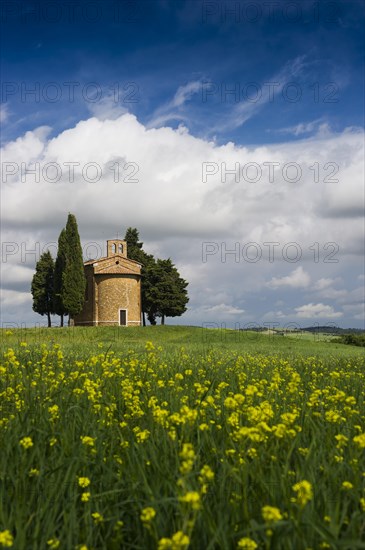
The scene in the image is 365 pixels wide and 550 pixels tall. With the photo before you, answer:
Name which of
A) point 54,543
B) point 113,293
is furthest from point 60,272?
point 54,543

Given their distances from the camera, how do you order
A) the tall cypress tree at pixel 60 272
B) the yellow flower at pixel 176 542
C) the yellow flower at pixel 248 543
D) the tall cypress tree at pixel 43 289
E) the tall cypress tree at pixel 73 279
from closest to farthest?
1. the yellow flower at pixel 176 542
2. the yellow flower at pixel 248 543
3. the tall cypress tree at pixel 73 279
4. the tall cypress tree at pixel 60 272
5. the tall cypress tree at pixel 43 289

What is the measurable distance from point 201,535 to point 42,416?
2.57 meters

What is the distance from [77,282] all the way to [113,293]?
433 centimetres

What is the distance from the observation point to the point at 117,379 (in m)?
8.20

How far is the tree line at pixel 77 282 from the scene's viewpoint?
56.9m

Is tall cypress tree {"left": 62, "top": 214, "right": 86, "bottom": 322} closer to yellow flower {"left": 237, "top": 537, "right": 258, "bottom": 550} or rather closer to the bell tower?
the bell tower

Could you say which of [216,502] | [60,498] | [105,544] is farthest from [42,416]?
[216,502]

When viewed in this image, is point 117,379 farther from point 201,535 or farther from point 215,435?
point 201,535

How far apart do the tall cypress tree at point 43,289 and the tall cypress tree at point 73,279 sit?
13361 mm

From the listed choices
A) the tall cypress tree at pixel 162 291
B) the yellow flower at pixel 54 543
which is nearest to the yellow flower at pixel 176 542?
the yellow flower at pixel 54 543

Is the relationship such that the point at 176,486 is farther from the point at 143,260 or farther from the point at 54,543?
the point at 143,260

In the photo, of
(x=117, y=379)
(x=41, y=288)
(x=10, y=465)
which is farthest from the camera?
(x=41, y=288)

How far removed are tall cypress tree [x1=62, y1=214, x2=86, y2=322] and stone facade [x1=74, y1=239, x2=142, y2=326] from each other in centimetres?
162

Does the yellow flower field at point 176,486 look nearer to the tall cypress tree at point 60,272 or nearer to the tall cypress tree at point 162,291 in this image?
the tall cypress tree at point 60,272
